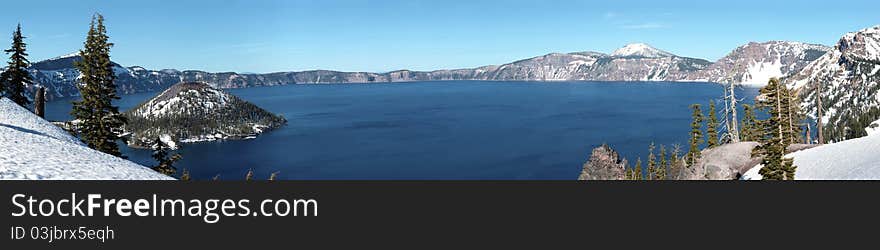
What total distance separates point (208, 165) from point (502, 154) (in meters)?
75.7

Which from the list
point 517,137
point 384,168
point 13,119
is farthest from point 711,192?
point 517,137

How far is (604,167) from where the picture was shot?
105 meters

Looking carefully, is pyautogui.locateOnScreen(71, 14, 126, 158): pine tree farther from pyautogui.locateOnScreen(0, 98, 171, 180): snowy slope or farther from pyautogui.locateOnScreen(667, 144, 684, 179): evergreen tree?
pyautogui.locateOnScreen(667, 144, 684, 179): evergreen tree

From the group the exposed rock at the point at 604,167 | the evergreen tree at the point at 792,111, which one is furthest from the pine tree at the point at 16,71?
the exposed rock at the point at 604,167

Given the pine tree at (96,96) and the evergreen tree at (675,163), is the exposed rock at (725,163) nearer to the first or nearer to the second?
the evergreen tree at (675,163)

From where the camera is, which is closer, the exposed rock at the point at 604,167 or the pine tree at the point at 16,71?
the pine tree at the point at 16,71

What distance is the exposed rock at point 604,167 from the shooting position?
3942 inches

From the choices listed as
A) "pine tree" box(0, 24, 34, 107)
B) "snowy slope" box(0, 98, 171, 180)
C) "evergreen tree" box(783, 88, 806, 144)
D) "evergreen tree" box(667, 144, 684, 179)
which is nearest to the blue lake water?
"evergreen tree" box(667, 144, 684, 179)

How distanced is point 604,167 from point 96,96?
88305mm

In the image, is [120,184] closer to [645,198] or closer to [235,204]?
[235,204]

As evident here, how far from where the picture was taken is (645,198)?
1050 centimetres

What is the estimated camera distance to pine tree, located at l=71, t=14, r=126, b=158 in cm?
3491

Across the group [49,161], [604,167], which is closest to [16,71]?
[49,161]

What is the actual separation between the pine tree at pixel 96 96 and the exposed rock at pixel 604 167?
77.5 metres
